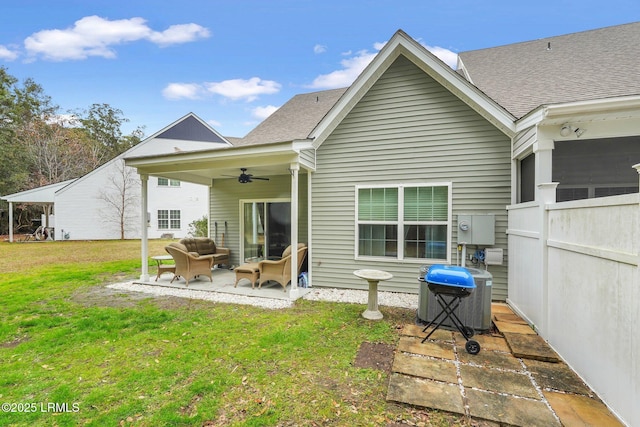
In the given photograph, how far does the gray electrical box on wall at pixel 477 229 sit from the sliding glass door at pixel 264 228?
15.4 feet

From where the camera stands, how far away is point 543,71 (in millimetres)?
6711

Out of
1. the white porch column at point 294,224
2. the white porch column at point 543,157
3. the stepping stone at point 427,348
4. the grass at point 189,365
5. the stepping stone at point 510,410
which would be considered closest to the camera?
the stepping stone at point 510,410

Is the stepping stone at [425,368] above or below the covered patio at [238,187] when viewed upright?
below

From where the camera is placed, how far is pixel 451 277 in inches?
137

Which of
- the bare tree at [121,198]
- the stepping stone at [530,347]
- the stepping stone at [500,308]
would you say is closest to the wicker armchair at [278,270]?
the stepping stone at [500,308]

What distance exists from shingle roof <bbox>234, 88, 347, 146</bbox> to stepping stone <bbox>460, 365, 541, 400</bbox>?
21.4ft

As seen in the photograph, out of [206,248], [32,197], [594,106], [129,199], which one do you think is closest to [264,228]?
[206,248]

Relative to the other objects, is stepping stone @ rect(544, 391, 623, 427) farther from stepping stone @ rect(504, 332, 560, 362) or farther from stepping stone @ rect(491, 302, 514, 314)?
stepping stone @ rect(491, 302, 514, 314)

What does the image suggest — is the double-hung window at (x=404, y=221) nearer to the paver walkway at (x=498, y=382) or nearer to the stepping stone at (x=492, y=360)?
the paver walkway at (x=498, y=382)

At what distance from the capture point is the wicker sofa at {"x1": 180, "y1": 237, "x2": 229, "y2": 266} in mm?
8000

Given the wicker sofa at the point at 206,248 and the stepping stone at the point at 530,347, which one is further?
the wicker sofa at the point at 206,248

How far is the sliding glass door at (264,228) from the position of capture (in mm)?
8406

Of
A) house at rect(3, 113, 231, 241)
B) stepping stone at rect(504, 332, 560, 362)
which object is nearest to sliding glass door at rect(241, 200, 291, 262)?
stepping stone at rect(504, 332, 560, 362)

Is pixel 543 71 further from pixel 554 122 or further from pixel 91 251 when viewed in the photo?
pixel 91 251
